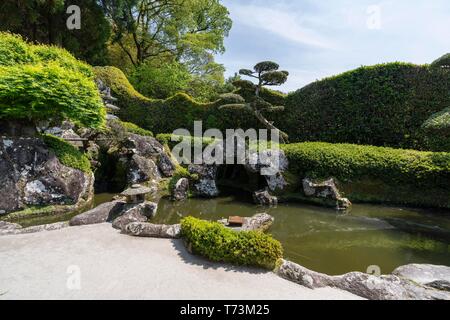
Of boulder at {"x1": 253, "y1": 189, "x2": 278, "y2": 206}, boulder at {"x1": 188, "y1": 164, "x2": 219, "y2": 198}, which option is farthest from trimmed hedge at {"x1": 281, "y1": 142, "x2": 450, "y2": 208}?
boulder at {"x1": 188, "y1": 164, "x2": 219, "y2": 198}

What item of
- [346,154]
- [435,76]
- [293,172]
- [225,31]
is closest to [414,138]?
[435,76]

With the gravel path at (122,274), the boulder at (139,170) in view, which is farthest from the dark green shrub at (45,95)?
the gravel path at (122,274)

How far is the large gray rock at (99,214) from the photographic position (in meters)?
7.22

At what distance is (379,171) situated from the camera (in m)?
11.4

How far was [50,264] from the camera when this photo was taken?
A: 4.93 metres

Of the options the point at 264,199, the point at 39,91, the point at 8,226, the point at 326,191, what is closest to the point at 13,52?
the point at 39,91

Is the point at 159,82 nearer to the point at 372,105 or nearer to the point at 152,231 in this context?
the point at 372,105

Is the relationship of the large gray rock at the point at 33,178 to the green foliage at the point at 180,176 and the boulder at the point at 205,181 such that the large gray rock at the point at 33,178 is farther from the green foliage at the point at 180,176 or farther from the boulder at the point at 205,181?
the boulder at the point at 205,181

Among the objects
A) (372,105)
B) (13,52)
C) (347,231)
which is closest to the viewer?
(347,231)

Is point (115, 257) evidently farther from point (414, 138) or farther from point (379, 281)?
point (414, 138)

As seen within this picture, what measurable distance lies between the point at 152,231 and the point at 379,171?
9.53 meters

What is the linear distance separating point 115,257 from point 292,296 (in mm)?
3305

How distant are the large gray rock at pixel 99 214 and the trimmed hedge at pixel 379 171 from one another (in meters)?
7.17

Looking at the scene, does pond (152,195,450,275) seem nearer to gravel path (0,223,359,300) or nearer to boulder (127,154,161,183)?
boulder (127,154,161,183)
